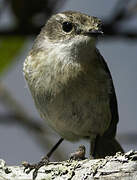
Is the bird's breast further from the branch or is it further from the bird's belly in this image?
the branch

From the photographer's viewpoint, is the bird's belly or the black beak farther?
the bird's belly

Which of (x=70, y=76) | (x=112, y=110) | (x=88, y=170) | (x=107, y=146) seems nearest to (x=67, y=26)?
(x=70, y=76)

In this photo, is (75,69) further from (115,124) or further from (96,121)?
(115,124)

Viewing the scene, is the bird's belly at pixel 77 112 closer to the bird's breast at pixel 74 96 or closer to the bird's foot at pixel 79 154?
the bird's breast at pixel 74 96

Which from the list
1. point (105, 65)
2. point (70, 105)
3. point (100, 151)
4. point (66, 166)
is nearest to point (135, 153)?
point (66, 166)

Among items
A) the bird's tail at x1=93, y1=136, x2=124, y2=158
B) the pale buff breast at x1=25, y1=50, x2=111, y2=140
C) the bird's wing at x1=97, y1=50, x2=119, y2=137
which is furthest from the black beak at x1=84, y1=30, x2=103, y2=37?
the bird's tail at x1=93, y1=136, x2=124, y2=158

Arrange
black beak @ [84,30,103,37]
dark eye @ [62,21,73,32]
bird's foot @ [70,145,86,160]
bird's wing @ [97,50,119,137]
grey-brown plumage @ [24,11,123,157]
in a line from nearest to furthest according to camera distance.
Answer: bird's foot @ [70,145,86,160] < black beak @ [84,30,103,37] < grey-brown plumage @ [24,11,123,157] < dark eye @ [62,21,73,32] < bird's wing @ [97,50,119,137]

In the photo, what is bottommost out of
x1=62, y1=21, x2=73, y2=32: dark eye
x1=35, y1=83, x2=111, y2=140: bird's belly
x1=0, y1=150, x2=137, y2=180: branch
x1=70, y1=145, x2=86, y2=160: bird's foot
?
x1=0, y1=150, x2=137, y2=180: branch

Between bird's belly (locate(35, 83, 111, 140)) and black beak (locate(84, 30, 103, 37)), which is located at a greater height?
black beak (locate(84, 30, 103, 37))
